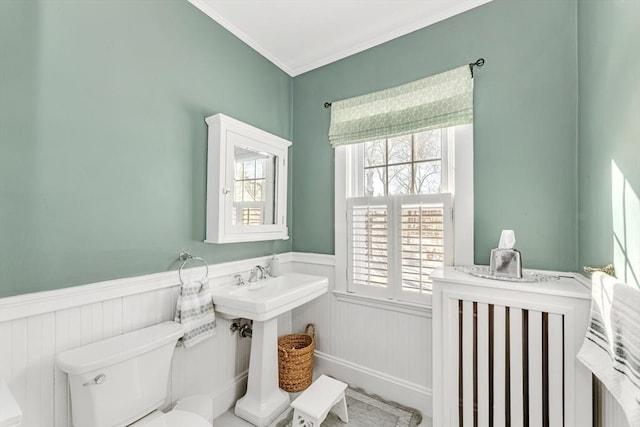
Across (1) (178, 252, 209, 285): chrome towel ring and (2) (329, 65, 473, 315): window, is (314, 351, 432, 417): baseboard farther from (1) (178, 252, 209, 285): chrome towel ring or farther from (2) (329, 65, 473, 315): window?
(1) (178, 252, 209, 285): chrome towel ring

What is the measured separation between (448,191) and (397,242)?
0.46 meters

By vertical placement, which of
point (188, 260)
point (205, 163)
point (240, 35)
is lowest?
point (188, 260)

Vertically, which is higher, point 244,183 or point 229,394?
point 244,183

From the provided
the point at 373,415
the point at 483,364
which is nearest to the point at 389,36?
the point at 483,364

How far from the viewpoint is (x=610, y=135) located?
1.10m

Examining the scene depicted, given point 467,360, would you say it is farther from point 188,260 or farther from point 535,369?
point 188,260

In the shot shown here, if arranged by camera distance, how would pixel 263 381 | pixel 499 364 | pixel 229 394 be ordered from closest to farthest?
pixel 499 364 < pixel 263 381 < pixel 229 394

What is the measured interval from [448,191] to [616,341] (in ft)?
3.50

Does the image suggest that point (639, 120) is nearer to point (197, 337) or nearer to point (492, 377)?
point (492, 377)

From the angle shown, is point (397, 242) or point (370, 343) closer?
point (397, 242)

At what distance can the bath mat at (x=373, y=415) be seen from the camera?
166 centimetres

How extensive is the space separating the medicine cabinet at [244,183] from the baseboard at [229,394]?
97 centimetres

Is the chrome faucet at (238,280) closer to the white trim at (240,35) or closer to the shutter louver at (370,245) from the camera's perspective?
the shutter louver at (370,245)

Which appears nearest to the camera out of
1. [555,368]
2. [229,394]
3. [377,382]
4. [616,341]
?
[616,341]
